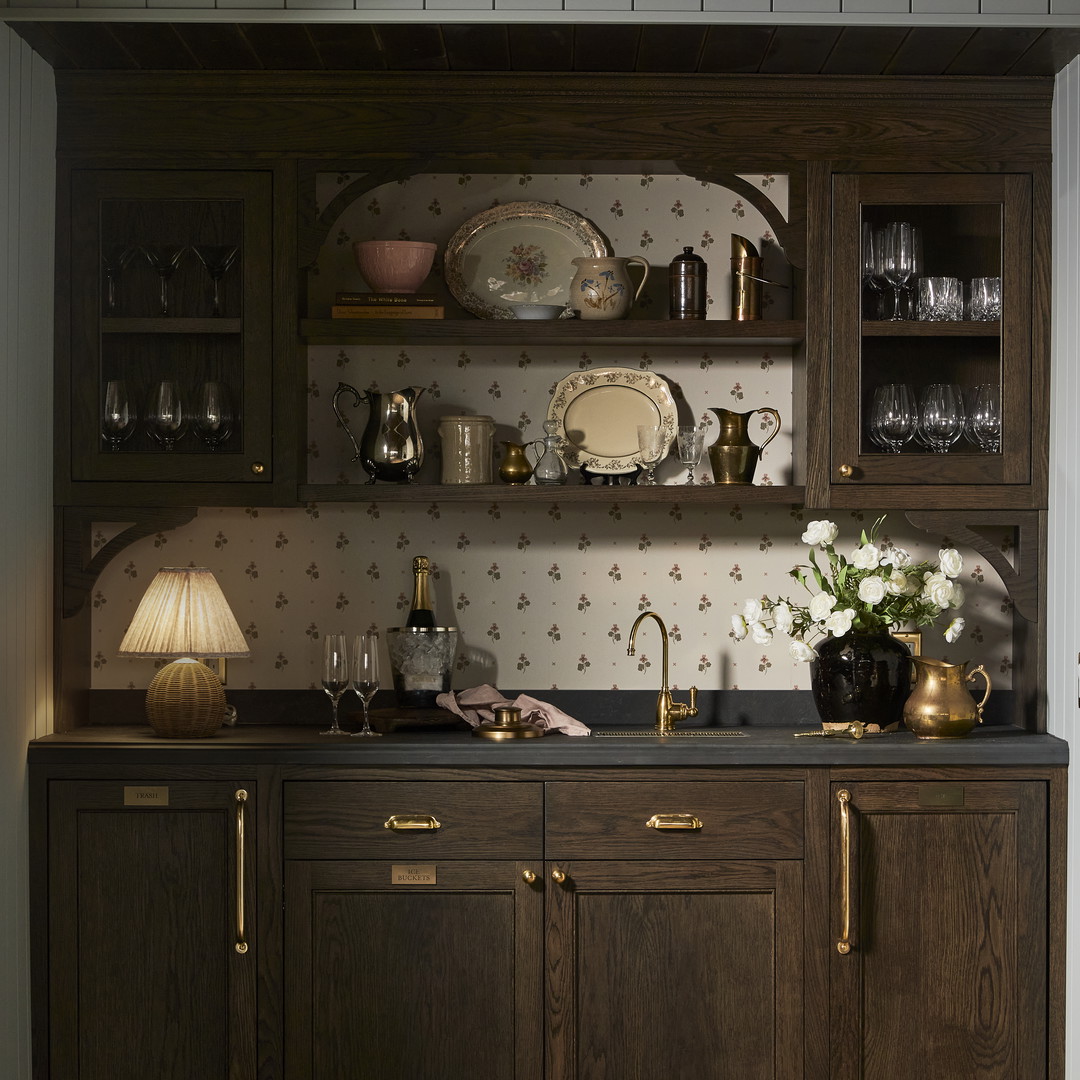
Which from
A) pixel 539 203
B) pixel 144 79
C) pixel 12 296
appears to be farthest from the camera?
pixel 539 203

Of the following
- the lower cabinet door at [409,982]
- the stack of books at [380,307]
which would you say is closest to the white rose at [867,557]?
the lower cabinet door at [409,982]

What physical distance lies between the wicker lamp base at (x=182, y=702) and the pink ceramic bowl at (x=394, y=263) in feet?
3.18

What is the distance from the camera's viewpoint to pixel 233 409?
260cm

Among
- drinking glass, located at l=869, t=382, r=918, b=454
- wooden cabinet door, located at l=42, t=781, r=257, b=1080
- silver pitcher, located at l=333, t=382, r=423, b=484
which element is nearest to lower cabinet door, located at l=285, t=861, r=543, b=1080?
wooden cabinet door, located at l=42, t=781, r=257, b=1080

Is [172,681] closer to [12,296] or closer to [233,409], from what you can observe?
[233,409]

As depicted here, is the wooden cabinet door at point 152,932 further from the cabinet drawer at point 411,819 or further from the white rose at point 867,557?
the white rose at point 867,557

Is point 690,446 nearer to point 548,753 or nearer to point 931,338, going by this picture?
point 931,338

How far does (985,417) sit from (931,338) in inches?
8.3

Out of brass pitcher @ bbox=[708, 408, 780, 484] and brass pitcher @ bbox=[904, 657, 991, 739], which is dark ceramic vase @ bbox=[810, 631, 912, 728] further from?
brass pitcher @ bbox=[708, 408, 780, 484]

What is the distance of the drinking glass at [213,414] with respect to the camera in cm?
259

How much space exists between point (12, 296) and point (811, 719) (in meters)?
2.03

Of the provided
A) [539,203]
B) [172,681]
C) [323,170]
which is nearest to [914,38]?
[539,203]

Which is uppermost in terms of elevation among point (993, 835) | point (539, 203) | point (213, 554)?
point (539, 203)

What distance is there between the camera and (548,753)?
7.99 ft
